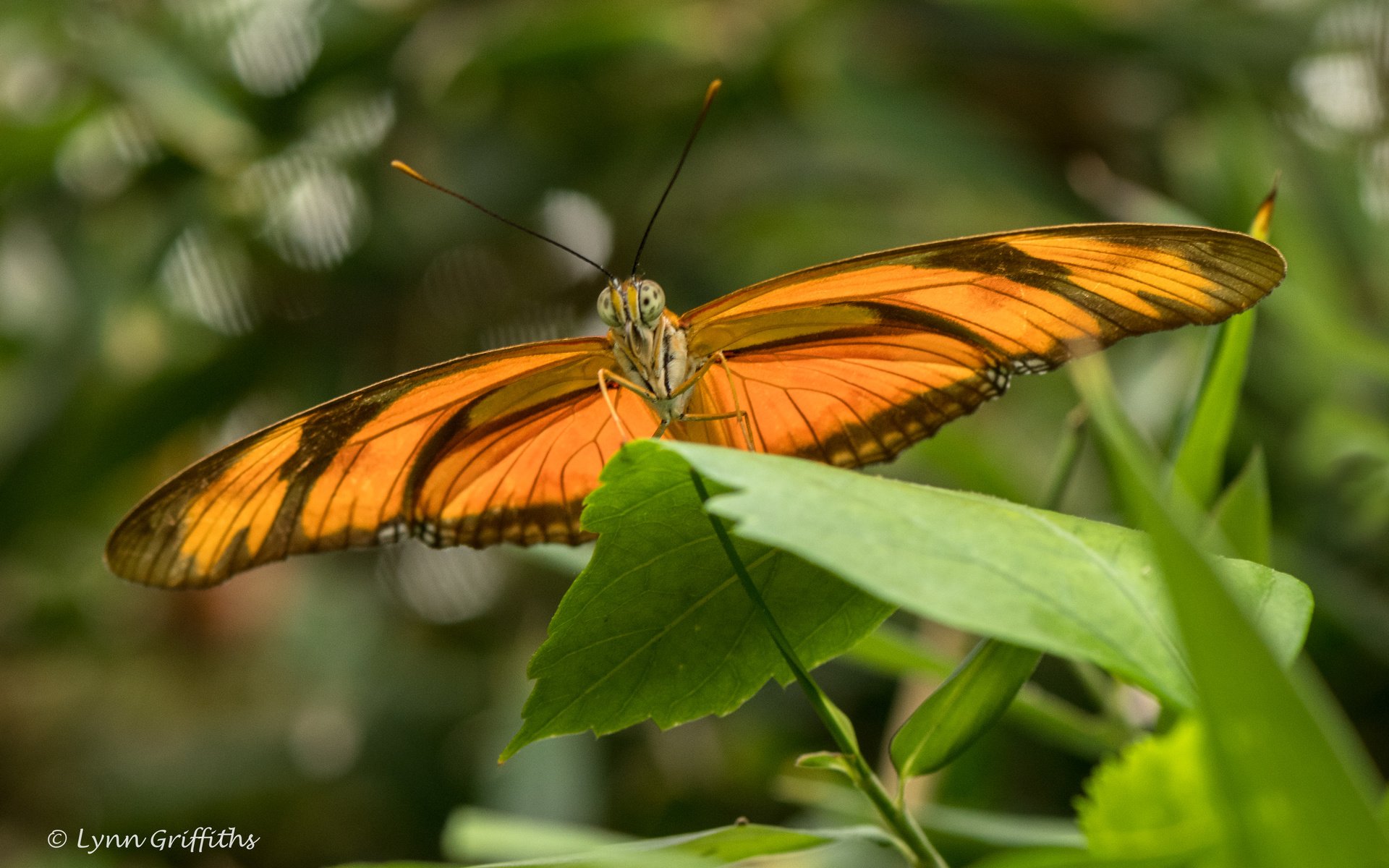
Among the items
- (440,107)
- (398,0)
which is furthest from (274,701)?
(398,0)

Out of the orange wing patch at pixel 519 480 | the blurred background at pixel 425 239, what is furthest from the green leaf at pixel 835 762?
the blurred background at pixel 425 239

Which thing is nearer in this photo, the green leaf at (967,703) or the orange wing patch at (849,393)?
the green leaf at (967,703)

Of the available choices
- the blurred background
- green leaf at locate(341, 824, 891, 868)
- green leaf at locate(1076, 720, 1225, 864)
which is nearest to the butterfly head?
green leaf at locate(341, 824, 891, 868)

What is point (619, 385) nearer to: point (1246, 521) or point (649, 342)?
point (649, 342)

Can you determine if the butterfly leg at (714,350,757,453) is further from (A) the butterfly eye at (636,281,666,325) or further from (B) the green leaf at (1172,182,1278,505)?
(B) the green leaf at (1172,182,1278,505)

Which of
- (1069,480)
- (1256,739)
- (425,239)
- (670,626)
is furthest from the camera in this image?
(425,239)

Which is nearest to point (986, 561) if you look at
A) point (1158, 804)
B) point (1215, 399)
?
point (1158, 804)

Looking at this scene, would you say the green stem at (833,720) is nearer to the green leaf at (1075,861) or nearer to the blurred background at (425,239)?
the green leaf at (1075,861)
